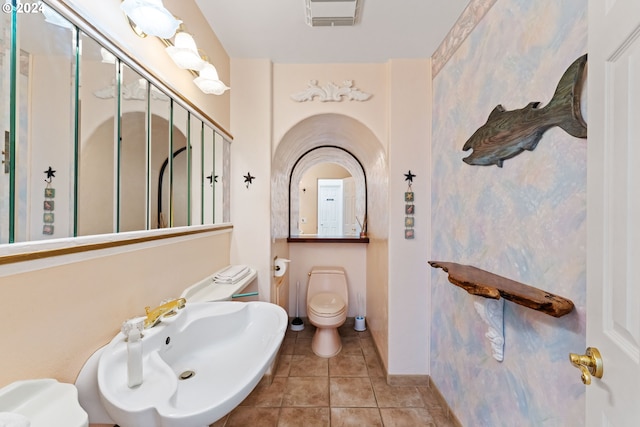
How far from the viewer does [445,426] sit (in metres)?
1.46

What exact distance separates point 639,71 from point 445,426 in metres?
1.83

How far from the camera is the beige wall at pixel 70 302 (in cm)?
57

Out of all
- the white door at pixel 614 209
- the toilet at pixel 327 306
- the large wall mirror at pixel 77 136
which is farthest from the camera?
the toilet at pixel 327 306

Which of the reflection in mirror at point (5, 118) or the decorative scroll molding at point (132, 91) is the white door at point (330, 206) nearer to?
the decorative scroll molding at point (132, 91)

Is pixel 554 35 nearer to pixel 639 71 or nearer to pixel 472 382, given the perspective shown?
pixel 639 71

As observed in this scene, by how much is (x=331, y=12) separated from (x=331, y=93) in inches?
21.1

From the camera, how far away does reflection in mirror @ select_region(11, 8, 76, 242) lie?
57 cm

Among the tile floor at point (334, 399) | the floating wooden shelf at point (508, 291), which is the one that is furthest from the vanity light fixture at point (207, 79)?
the tile floor at point (334, 399)

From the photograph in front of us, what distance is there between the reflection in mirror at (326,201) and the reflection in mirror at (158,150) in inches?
97.0

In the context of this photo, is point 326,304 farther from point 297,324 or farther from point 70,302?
point 70,302

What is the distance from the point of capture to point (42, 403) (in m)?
0.55

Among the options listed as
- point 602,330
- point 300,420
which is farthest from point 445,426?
point 602,330

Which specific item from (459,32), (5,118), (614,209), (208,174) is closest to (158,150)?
(208,174)

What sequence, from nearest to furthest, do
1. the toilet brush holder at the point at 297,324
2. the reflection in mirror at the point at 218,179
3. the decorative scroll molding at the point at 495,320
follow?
1. the decorative scroll molding at the point at 495,320
2. the reflection in mirror at the point at 218,179
3. the toilet brush holder at the point at 297,324
